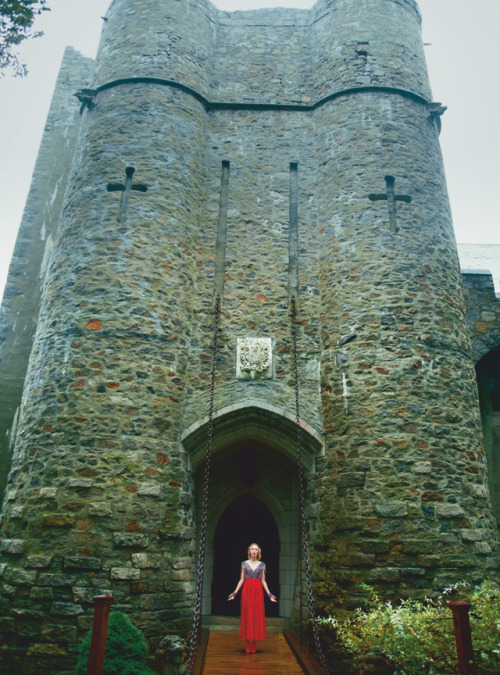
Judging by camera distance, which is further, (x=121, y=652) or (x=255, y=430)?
(x=255, y=430)

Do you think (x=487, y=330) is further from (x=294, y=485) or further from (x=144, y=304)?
(x=144, y=304)

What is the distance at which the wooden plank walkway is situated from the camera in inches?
225

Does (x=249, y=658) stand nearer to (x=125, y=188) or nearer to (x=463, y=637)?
(x=463, y=637)

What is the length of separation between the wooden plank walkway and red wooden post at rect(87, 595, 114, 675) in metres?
1.99

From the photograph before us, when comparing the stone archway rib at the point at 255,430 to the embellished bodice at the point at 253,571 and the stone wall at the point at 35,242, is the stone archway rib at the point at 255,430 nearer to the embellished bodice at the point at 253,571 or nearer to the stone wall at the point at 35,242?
the embellished bodice at the point at 253,571

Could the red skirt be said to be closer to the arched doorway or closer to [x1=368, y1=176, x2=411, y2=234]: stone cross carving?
the arched doorway

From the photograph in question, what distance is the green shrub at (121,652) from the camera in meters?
4.55

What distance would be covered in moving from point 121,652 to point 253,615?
2182 millimetres

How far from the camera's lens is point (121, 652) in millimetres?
4684

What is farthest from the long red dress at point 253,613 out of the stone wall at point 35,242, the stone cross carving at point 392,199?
the stone cross carving at point 392,199

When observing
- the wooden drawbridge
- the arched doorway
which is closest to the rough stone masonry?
the wooden drawbridge

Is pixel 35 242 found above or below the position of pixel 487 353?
above

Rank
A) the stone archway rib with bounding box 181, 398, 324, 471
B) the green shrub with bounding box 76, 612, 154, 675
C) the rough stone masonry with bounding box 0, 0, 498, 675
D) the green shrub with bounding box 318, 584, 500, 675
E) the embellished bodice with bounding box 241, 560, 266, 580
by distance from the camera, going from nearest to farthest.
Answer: the green shrub with bounding box 76, 612, 154, 675 → the green shrub with bounding box 318, 584, 500, 675 → the embellished bodice with bounding box 241, 560, 266, 580 → the rough stone masonry with bounding box 0, 0, 498, 675 → the stone archway rib with bounding box 181, 398, 324, 471

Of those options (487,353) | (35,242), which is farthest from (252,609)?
(35,242)
